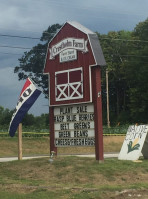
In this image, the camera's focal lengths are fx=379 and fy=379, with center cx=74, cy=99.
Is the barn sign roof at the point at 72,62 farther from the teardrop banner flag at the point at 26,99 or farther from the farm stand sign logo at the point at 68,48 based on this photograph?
the teardrop banner flag at the point at 26,99

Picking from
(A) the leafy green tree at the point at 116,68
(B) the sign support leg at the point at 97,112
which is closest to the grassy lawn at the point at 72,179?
(B) the sign support leg at the point at 97,112

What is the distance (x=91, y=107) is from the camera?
44.8 feet

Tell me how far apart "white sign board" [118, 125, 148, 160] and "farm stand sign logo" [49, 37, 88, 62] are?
4783 mm

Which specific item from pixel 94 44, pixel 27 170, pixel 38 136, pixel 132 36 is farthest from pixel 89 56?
pixel 132 36

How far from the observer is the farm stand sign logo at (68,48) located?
1403 cm

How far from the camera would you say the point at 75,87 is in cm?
1411

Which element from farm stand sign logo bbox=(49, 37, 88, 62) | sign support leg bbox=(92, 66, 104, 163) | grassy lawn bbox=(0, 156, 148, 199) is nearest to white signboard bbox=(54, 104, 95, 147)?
sign support leg bbox=(92, 66, 104, 163)

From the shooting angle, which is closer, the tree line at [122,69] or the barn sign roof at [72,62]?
the barn sign roof at [72,62]

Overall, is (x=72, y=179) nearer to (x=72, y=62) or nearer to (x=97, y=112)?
(x=97, y=112)

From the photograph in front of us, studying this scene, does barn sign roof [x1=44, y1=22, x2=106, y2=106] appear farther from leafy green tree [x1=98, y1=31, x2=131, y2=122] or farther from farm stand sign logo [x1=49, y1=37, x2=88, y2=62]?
leafy green tree [x1=98, y1=31, x2=131, y2=122]

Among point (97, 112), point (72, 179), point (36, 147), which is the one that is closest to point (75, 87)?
point (97, 112)

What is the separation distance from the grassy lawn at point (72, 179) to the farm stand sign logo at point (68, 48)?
13.0ft

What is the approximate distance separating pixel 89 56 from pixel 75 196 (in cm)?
628

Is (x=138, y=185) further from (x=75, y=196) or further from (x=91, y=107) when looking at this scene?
(x=91, y=107)
